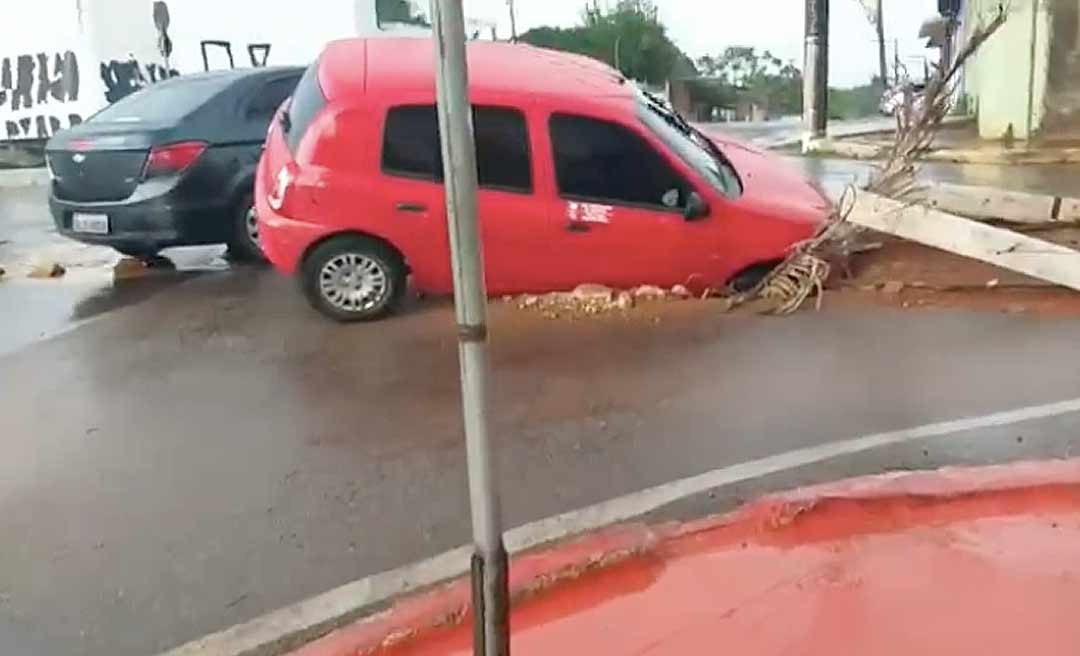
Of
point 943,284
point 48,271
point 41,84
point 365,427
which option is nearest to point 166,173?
point 48,271

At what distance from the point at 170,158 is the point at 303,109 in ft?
6.68

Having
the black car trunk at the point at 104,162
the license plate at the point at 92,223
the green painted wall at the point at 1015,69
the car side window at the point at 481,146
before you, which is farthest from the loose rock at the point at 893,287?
the green painted wall at the point at 1015,69

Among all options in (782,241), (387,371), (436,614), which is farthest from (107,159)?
(436,614)

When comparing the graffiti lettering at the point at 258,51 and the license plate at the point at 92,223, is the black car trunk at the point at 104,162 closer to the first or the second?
the license plate at the point at 92,223

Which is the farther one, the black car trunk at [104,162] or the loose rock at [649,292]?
the black car trunk at [104,162]

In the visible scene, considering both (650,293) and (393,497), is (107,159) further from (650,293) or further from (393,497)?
(393,497)

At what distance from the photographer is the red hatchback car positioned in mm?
8312

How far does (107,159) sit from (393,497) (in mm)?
5883

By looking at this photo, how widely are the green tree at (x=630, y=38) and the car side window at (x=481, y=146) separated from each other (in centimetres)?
707

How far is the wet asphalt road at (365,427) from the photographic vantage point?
485cm

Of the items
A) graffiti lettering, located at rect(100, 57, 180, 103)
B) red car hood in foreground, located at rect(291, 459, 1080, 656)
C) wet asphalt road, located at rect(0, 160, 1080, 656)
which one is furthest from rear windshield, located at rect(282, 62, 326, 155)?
graffiti lettering, located at rect(100, 57, 180, 103)

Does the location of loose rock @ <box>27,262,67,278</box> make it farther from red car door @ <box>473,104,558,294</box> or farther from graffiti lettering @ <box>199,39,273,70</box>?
graffiti lettering @ <box>199,39,273,70</box>

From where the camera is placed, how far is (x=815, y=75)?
59.8ft

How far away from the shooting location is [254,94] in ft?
35.8
